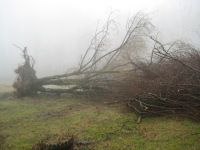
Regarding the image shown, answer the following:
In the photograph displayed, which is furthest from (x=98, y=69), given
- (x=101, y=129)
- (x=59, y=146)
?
(x=59, y=146)

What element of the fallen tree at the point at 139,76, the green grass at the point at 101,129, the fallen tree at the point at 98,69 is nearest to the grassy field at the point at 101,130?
the green grass at the point at 101,129

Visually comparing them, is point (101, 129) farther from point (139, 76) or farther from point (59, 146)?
point (139, 76)

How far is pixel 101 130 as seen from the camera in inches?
228

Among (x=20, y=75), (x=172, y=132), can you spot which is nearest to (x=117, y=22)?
(x=20, y=75)

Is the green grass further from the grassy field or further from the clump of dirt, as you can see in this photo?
the clump of dirt

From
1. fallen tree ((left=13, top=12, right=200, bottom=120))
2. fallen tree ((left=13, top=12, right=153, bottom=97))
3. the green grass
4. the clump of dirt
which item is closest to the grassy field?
the green grass

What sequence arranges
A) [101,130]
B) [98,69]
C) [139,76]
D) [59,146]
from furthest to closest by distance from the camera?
[98,69] < [139,76] < [101,130] < [59,146]

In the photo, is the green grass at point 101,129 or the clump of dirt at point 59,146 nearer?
the clump of dirt at point 59,146

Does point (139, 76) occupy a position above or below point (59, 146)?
above

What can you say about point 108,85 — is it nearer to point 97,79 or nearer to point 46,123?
point 97,79

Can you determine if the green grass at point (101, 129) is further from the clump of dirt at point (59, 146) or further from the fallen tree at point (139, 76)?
the fallen tree at point (139, 76)

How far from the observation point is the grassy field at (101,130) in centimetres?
470

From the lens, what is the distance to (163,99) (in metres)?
6.24

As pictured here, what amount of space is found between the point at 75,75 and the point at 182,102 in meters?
6.92
